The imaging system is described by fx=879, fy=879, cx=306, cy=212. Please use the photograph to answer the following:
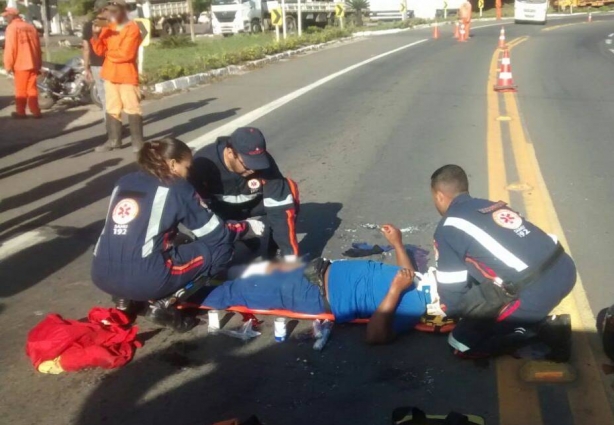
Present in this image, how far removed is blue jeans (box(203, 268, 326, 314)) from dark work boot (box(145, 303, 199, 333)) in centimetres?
→ 28

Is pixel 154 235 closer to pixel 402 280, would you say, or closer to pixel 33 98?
pixel 402 280

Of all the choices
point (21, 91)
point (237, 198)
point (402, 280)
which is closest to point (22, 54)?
point (21, 91)

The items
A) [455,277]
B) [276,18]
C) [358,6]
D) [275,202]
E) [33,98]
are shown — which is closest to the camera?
[455,277]

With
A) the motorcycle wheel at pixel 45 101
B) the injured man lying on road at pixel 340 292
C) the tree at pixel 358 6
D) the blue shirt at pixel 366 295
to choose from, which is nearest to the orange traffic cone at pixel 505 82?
the motorcycle wheel at pixel 45 101

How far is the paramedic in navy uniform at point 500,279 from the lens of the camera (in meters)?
4.38

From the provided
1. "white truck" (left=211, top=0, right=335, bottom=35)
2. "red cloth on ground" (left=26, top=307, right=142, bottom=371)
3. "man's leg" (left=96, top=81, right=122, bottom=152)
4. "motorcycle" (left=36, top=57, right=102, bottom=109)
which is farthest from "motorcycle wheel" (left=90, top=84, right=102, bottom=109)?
"white truck" (left=211, top=0, right=335, bottom=35)

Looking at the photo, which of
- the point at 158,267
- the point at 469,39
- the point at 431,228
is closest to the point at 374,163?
the point at 431,228

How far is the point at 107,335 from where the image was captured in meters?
4.60

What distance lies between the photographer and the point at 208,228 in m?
5.00

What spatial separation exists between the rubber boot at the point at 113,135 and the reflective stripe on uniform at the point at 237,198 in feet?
16.2

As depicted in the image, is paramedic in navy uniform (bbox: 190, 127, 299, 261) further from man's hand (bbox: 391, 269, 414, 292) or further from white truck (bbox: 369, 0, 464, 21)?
white truck (bbox: 369, 0, 464, 21)

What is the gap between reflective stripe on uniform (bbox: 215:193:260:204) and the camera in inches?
237

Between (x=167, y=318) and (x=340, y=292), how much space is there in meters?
0.97

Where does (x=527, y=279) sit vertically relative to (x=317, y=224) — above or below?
above
